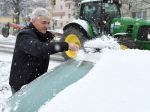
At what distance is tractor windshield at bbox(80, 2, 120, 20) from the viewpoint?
14523mm

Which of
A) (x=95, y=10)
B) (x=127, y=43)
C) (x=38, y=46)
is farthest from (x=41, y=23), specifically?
(x=95, y=10)

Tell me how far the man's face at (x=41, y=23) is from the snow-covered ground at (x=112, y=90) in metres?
1.00

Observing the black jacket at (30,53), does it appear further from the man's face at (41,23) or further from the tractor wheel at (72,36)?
the tractor wheel at (72,36)

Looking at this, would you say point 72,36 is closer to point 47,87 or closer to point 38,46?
point 38,46

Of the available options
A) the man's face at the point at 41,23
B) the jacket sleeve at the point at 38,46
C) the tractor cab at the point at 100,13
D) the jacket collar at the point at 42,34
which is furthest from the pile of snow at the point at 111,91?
the tractor cab at the point at 100,13

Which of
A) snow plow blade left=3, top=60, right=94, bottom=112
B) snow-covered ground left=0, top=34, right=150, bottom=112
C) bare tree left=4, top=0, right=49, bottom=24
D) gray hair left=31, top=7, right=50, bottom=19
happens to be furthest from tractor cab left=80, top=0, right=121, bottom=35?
bare tree left=4, top=0, right=49, bottom=24

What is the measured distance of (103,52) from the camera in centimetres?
408

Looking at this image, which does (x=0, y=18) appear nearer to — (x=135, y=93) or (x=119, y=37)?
(x=119, y=37)

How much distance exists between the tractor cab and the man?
9768mm

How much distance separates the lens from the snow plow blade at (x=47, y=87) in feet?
10.7

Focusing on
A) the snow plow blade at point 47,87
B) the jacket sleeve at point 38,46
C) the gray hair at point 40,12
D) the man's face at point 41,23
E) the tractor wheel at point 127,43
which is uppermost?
the gray hair at point 40,12

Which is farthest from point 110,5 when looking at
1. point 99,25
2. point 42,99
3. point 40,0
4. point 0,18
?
point 0,18

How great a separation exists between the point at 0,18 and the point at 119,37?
144 ft

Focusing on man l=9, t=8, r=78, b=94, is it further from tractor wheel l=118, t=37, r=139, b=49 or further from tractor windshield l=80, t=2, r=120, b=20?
tractor windshield l=80, t=2, r=120, b=20
